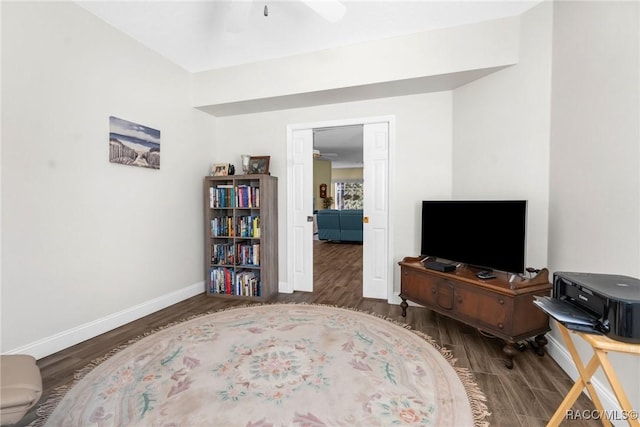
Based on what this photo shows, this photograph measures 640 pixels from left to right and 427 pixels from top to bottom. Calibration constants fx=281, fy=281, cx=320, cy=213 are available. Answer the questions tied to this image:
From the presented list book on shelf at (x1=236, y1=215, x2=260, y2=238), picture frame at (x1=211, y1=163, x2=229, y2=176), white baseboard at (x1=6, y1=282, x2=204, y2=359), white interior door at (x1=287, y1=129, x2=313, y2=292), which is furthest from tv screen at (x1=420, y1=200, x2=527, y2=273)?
white baseboard at (x1=6, y1=282, x2=204, y2=359)

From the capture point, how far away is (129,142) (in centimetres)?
277

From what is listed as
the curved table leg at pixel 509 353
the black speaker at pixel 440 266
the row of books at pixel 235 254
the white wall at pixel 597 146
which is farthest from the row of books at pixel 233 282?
the white wall at pixel 597 146

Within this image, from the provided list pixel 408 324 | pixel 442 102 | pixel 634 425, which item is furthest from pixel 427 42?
pixel 634 425

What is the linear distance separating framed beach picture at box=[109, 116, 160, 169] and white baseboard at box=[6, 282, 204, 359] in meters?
1.46

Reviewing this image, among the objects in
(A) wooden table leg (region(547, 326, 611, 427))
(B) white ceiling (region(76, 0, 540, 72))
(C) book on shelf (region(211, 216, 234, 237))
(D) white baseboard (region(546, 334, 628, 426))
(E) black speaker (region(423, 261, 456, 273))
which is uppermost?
(B) white ceiling (region(76, 0, 540, 72))

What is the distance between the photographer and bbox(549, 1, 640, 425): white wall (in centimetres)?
147

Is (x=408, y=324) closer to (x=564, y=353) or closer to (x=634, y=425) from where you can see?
(x=564, y=353)

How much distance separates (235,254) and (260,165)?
1.19 metres

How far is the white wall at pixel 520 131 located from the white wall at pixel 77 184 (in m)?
3.34

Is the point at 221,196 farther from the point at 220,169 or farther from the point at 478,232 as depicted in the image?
the point at 478,232

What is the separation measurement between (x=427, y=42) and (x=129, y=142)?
3053mm

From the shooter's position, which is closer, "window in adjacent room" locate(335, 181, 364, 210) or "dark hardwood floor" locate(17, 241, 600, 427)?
"dark hardwood floor" locate(17, 241, 600, 427)

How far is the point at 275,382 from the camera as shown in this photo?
1804mm

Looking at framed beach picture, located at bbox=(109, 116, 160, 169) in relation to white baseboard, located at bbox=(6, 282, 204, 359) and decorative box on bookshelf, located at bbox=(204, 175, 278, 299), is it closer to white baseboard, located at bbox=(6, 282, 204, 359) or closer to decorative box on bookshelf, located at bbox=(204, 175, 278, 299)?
decorative box on bookshelf, located at bbox=(204, 175, 278, 299)
